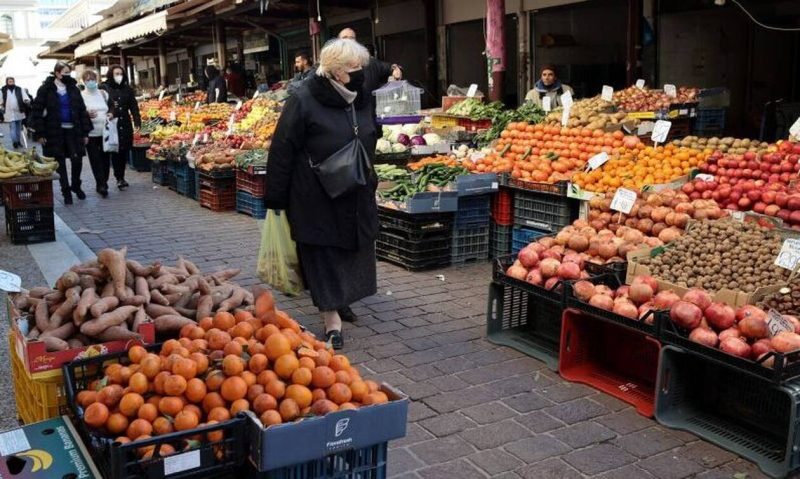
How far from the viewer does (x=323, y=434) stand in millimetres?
2471

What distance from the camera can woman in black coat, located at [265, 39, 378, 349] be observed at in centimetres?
473

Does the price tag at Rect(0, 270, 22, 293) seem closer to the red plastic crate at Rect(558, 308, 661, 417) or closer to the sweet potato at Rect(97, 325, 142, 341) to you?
the sweet potato at Rect(97, 325, 142, 341)

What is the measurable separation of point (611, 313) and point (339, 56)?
2208mm

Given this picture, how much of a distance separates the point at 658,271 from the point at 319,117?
7.62 ft

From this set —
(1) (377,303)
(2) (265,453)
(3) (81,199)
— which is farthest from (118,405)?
(3) (81,199)

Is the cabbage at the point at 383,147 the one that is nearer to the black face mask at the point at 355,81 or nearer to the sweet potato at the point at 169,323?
the black face mask at the point at 355,81

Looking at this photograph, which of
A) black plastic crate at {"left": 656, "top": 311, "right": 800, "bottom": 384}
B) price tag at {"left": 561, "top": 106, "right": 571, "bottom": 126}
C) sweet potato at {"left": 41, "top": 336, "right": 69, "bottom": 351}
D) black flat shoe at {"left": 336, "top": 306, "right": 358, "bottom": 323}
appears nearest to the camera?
sweet potato at {"left": 41, "top": 336, "right": 69, "bottom": 351}

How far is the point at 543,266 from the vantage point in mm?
4961

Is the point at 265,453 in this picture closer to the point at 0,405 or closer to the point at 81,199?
the point at 0,405

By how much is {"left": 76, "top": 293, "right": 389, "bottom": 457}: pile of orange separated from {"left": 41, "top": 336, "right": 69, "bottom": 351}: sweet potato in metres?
0.25

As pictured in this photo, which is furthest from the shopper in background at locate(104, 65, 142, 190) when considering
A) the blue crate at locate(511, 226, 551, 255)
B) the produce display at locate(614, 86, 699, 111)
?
the produce display at locate(614, 86, 699, 111)

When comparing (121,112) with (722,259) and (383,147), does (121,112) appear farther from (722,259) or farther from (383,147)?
(722,259)

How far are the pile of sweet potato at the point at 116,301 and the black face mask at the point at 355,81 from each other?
1519 mm

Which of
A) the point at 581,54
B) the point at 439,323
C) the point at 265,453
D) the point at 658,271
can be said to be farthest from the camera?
the point at 581,54
